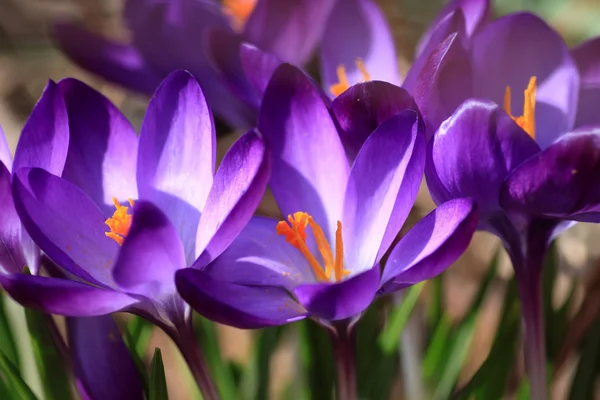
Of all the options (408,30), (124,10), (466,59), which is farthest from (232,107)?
(408,30)

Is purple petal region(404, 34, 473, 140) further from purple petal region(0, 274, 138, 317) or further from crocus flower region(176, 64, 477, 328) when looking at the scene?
purple petal region(0, 274, 138, 317)

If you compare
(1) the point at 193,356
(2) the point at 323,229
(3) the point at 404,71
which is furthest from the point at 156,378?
(3) the point at 404,71

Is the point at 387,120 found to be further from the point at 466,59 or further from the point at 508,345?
the point at 508,345

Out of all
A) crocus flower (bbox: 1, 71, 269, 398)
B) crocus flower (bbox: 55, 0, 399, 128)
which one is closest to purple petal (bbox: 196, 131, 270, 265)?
crocus flower (bbox: 1, 71, 269, 398)

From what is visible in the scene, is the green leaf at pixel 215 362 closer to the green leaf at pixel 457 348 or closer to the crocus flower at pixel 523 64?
the green leaf at pixel 457 348

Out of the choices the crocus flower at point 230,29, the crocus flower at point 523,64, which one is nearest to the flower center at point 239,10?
the crocus flower at point 230,29

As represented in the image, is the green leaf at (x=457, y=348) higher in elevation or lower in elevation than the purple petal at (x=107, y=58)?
lower
